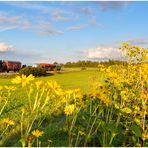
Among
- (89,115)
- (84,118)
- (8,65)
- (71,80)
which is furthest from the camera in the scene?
(8,65)

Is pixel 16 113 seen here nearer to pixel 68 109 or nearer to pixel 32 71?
pixel 68 109

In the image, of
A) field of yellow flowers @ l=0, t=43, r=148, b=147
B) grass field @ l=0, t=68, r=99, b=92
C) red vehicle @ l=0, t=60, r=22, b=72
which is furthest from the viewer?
red vehicle @ l=0, t=60, r=22, b=72

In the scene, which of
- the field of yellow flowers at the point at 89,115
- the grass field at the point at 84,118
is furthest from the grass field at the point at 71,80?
the grass field at the point at 84,118

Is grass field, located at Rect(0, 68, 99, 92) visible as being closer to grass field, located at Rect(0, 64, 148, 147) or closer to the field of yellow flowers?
the field of yellow flowers

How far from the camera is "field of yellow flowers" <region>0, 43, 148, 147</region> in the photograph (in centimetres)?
302

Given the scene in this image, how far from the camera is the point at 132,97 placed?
4.82 m

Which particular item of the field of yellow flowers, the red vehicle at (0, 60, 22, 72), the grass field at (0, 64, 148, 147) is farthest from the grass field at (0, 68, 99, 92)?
the red vehicle at (0, 60, 22, 72)

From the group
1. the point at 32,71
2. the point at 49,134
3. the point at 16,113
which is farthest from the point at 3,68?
the point at 49,134

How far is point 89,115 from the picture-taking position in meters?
5.27

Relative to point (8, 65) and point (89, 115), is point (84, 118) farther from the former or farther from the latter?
point (8, 65)

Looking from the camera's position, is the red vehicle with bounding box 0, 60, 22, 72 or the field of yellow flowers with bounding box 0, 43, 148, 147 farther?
the red vehicle with bounding box 0, 60, 22, 72

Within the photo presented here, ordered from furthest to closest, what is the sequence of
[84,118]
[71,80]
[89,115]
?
[71,80] < [89,115] < [84,118]

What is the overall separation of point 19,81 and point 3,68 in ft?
121

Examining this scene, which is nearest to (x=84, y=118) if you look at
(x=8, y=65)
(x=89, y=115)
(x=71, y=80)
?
(x=89, y=115)
